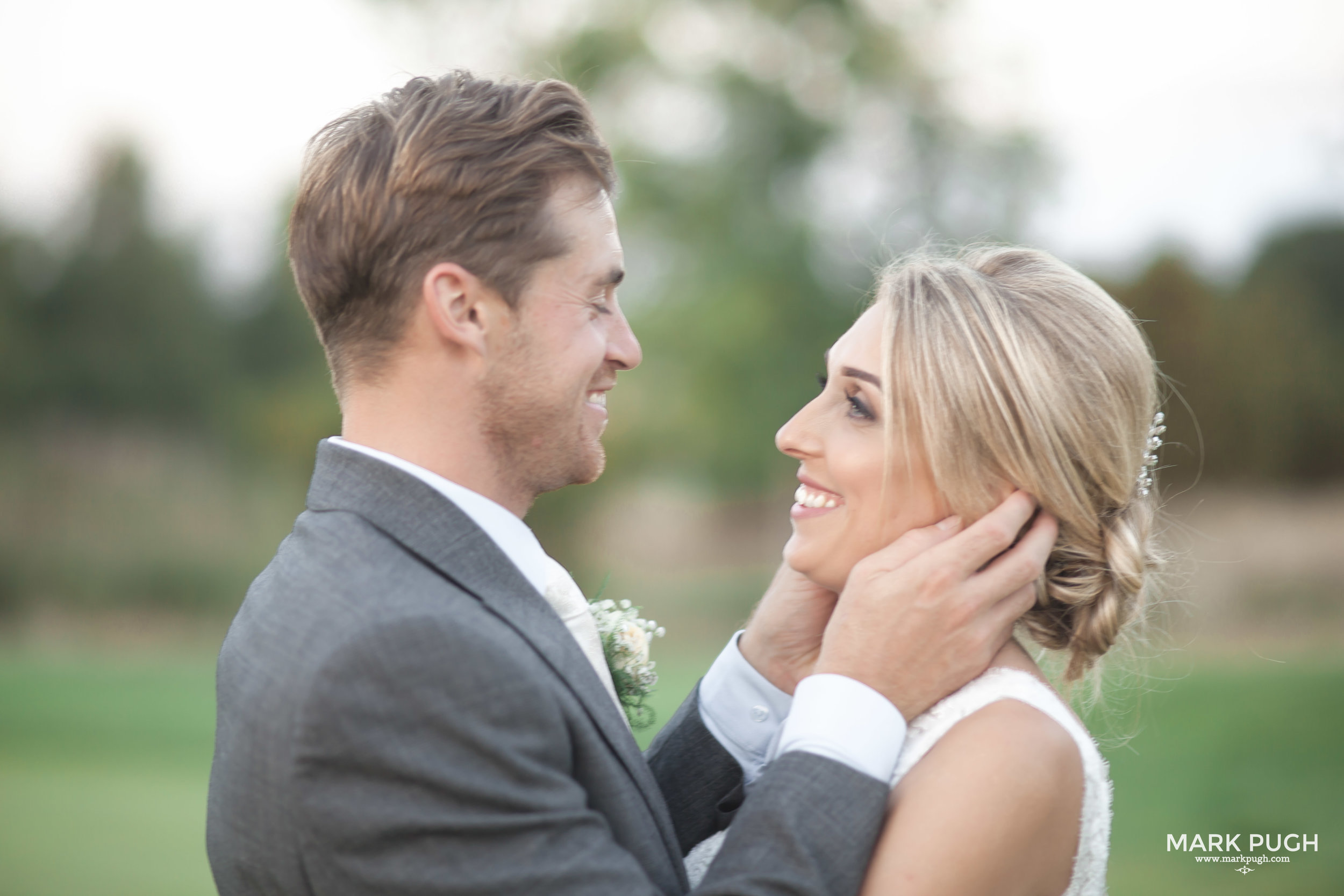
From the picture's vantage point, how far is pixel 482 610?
226 cm

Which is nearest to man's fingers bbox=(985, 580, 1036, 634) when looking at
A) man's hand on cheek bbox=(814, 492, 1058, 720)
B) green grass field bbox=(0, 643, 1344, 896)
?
man's hand on cheek bbox=(814, 492, 1058, 720)

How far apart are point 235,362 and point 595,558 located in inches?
342

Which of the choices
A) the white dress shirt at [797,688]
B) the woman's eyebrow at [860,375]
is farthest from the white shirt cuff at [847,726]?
the woman's eyebrow at [860,375]

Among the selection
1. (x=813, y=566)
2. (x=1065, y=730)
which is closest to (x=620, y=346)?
(x=813, y=566)

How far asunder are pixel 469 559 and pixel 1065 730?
150cm

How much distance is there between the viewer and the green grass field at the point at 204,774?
335 inches

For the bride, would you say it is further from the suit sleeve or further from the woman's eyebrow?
the suit sleeve

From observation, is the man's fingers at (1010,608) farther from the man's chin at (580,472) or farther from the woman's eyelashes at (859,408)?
the man's chin at (580,472)

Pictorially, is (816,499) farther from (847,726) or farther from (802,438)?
(847,726)

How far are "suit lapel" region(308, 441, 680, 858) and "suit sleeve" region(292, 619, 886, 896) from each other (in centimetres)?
15

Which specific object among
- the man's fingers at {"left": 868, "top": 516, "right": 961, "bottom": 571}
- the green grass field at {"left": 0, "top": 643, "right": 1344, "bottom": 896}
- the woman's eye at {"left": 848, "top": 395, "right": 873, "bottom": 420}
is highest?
the woman's eye at {"left": 848, "top": 395, "right": 873, "bottom": 420}

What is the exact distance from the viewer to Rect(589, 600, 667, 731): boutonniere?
3045 mm

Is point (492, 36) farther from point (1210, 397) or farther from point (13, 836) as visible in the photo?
point (13, 836)

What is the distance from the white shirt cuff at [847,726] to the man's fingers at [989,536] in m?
0.42
